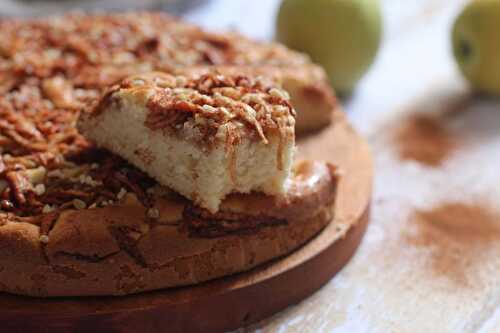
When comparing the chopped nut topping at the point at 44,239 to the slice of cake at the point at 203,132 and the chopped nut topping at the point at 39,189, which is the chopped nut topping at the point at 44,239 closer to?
the chopped nut topping at the point at 39,189

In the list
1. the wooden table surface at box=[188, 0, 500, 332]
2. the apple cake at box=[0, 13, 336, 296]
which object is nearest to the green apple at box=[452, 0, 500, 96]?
the wooden table surface at box=[188, 0, 500, 332]

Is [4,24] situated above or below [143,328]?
above

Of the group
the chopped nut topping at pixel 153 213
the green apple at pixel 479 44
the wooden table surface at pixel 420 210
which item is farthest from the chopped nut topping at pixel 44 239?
the green apple at pixel 479 44

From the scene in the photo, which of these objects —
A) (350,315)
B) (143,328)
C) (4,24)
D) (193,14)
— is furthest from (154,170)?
(193,14)

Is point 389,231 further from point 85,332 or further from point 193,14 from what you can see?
point 193,14

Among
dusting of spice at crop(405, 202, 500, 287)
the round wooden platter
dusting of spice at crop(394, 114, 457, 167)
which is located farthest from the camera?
dusting of spice at crop(394, 114, 457, 167)

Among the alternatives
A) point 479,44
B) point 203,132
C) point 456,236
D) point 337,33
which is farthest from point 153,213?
point 479,44

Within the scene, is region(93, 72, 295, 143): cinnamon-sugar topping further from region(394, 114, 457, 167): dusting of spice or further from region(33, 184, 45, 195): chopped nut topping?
region(394, 114, 457, 167): dusting of spice

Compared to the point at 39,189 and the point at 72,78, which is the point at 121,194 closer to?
the point at 39,189
